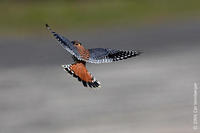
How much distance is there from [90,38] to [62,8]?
161cm

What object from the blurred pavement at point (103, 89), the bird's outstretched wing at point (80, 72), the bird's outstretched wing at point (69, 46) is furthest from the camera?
the blurred pavement at point (103, 89)

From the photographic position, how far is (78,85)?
1145 cm

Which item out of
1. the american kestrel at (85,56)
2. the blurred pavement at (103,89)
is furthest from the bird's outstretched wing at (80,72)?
the blurred pavement at (103,89)

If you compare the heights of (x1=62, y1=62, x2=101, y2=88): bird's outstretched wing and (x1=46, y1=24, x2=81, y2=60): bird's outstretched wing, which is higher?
(x1=46, y1=24, x2=81, y2=60): bird's outstretched wing

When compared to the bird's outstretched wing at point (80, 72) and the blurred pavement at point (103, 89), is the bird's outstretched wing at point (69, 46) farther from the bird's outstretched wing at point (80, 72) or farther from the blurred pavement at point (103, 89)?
the blurred pavement at point (103, 89)

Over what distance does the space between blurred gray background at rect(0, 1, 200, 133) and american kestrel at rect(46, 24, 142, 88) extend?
96.0 inches

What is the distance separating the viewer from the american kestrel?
282 inches

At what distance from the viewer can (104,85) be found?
11.4 metres

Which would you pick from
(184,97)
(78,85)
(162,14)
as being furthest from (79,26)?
(184,97)

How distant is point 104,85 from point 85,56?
13.9 ft

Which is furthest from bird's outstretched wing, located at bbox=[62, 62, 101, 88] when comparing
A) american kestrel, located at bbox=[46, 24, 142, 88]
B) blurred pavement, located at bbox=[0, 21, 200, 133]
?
blurred pavement, located at bbox=[0, 21, 200, 133]

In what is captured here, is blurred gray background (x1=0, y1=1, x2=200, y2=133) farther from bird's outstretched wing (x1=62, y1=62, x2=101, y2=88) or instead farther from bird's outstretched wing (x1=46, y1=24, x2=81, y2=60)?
bird's outstretched wing (x1=46, y1=24, x2=81, y2=60)

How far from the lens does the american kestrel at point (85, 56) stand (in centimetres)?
715

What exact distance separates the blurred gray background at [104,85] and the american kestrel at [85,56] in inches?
96.0
